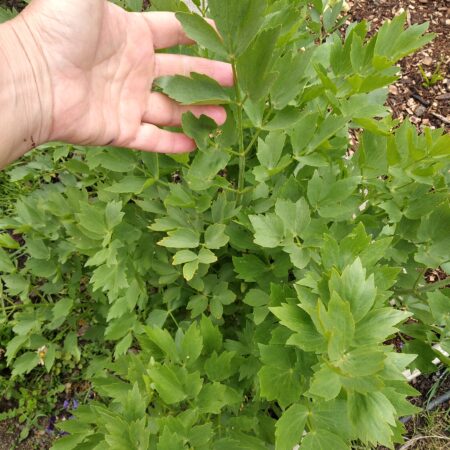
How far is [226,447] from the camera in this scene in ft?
3.18

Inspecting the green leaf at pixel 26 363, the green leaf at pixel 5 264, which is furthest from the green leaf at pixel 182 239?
the green leaf at pixel 26 363

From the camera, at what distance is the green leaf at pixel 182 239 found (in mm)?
1068

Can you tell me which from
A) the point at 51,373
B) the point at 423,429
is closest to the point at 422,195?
the point at 423,429

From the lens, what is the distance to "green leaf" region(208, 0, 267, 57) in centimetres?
71

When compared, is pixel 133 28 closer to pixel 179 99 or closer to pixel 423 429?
pixel 179 99

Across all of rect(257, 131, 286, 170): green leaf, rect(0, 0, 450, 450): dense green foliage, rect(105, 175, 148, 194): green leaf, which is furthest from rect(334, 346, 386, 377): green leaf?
rect(105, 175, 148, 194): green leaf

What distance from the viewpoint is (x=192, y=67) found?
3.59 feet

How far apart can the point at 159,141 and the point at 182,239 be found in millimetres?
239

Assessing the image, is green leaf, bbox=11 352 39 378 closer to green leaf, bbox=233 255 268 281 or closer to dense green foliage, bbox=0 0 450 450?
dense green foliage, bbox=0 0 450 450

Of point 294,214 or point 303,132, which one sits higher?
point 303,132

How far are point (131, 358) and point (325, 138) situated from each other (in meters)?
0.65

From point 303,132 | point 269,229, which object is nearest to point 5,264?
point 269,229

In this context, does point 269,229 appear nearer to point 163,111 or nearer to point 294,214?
point 294,214

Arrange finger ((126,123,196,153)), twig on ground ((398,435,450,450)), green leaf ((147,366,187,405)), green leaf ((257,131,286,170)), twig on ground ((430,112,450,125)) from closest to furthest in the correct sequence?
1. green leaf ((147,366,187,405))
2. green leaf ((257,131,286,170))
3. finger ((126,123,196,153))
4. twig on ground ((398,435,450,450))
5. twig on ground ((430,112,450,125))
